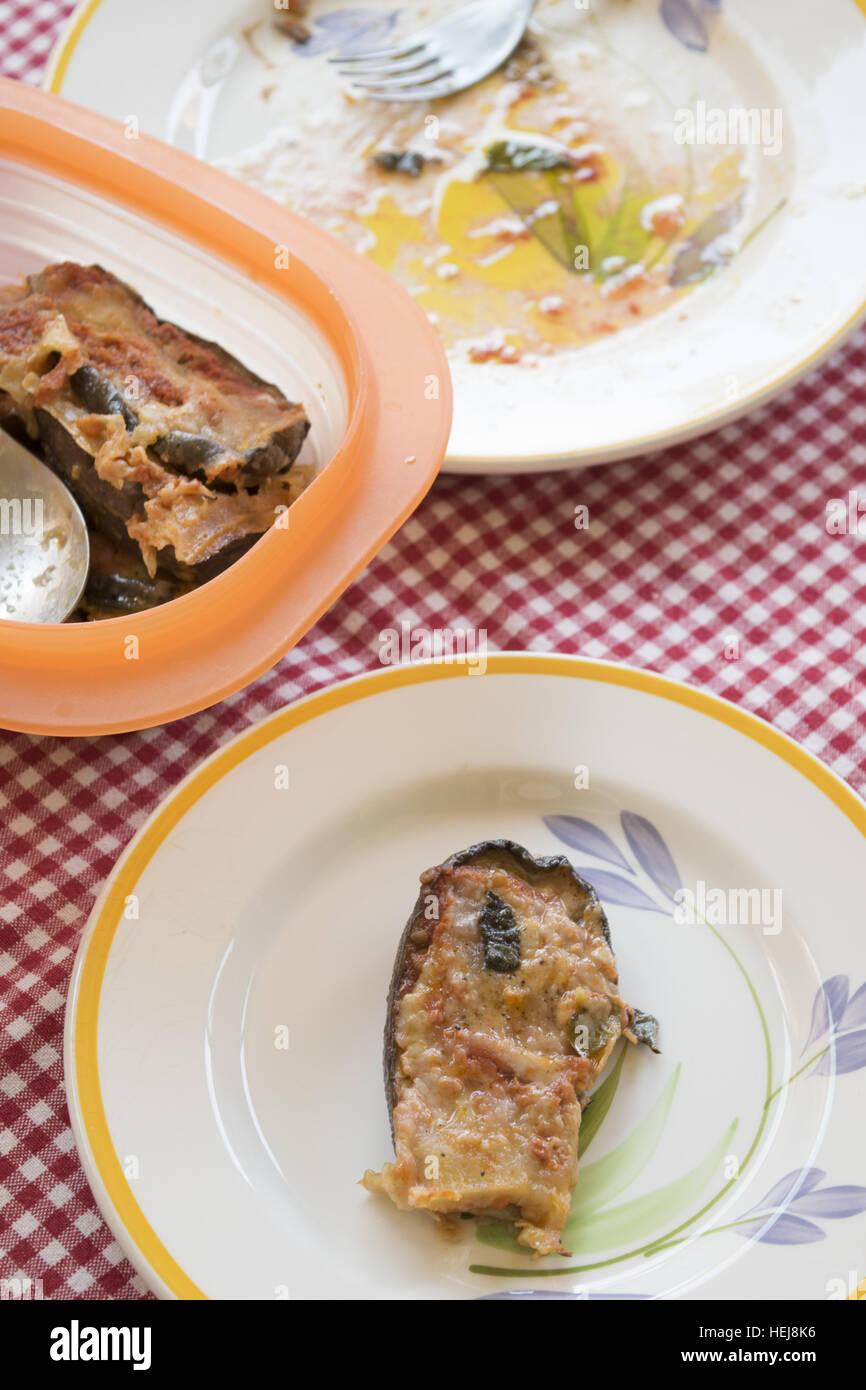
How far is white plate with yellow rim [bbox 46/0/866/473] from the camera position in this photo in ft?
6.02

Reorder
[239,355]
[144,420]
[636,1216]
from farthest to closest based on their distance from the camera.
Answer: [239,355], [144,420], [636,1216]

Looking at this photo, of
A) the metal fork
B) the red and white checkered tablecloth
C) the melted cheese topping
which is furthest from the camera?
the metal fork

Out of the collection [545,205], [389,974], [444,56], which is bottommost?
[389,974]

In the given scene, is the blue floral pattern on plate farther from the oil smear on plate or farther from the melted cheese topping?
the oil smear on plate

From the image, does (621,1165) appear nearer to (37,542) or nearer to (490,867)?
(490,867)

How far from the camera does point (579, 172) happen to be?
2.08m

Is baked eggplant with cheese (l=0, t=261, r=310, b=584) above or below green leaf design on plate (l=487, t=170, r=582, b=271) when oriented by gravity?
below

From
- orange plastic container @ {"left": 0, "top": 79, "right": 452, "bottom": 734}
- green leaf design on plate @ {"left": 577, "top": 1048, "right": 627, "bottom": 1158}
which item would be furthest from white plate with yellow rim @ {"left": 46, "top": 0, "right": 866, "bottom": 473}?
green leaf design on plate @ {"left": 577, "top": 1048, "right": 627, "bottom": 1158}

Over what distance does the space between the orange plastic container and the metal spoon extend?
0.19 metres

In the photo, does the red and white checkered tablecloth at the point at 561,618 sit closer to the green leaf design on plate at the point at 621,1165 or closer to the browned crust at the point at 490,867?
the browned crust at the point at 490,867

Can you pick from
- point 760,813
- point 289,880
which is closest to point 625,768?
point 760,813

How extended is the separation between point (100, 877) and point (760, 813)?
0.82 metres

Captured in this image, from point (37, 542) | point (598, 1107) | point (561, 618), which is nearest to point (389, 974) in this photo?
point (598, 1107)

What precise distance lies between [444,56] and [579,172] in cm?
35
